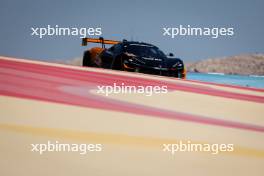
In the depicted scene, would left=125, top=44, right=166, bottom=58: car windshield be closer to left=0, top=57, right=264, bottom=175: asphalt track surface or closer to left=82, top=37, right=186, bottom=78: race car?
left=82, top=37, right=186, bottom=78: race car

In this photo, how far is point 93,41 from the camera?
2.85m

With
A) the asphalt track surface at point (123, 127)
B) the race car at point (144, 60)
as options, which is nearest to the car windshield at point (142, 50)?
the race car at point (144, 60)

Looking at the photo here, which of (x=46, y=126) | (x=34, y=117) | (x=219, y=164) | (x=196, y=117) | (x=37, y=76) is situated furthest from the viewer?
(x=37, y=76)

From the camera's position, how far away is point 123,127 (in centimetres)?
183

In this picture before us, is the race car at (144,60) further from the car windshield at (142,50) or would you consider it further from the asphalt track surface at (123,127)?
the asphalt track surface at (123,127)

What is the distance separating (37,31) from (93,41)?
39 cm

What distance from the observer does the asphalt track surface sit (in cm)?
139

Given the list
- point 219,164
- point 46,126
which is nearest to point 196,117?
point 219,164

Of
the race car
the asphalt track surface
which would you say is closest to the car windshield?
the race car

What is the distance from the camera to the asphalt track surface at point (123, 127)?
139cm

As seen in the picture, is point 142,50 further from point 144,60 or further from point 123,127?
point 123,127

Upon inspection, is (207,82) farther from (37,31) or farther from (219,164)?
(219,164)

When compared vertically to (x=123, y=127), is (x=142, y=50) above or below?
above

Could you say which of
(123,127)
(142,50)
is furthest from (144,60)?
(123,127)
